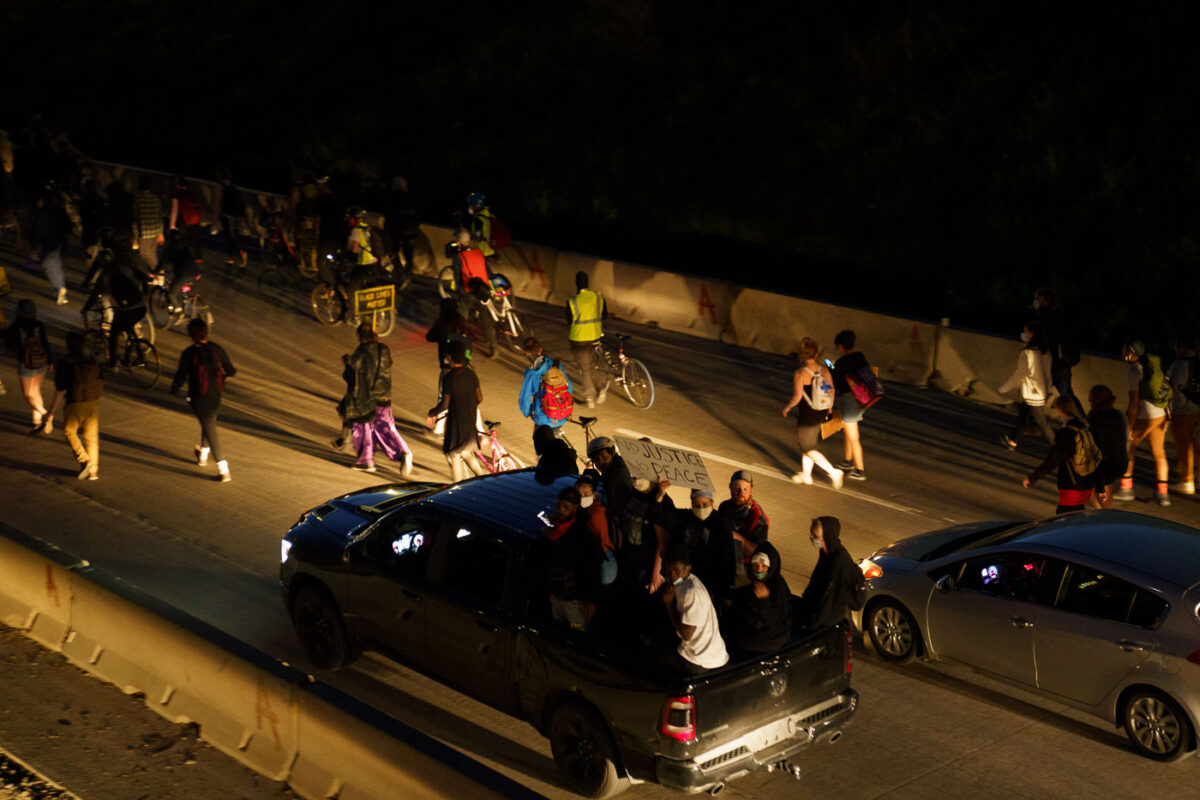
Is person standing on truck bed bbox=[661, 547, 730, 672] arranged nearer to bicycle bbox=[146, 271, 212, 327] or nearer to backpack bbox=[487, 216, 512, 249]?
backpack bbox=[487, 216, 512, 249]

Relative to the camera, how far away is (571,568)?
9008 mm

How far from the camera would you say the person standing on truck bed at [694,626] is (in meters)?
8.29

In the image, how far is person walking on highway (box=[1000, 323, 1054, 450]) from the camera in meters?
15.1

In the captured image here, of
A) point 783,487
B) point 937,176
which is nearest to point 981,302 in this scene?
point 937,176

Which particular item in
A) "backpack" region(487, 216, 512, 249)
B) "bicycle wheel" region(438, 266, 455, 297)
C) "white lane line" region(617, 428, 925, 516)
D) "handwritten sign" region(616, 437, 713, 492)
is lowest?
"white lane line" region(617, 428, 925, 516)

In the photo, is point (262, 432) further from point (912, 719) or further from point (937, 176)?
point (937, 176)

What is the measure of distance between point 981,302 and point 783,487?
8.40 metres

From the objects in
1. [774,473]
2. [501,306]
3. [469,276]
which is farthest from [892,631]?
[501,306]

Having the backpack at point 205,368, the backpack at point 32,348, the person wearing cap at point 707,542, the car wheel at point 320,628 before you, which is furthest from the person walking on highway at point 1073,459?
the backpack at point 32,348

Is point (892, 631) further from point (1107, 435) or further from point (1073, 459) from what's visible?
point (1107, 435)

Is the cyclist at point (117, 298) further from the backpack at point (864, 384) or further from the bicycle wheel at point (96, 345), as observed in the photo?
the backpack at point (864, 384)

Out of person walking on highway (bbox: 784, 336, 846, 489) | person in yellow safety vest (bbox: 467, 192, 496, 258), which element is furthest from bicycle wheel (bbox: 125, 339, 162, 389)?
person walking on highway (bbox: 784, 336, 846, 489)

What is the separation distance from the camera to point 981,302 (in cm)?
2202

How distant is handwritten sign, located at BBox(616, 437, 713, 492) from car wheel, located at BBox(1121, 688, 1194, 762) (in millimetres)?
3248
